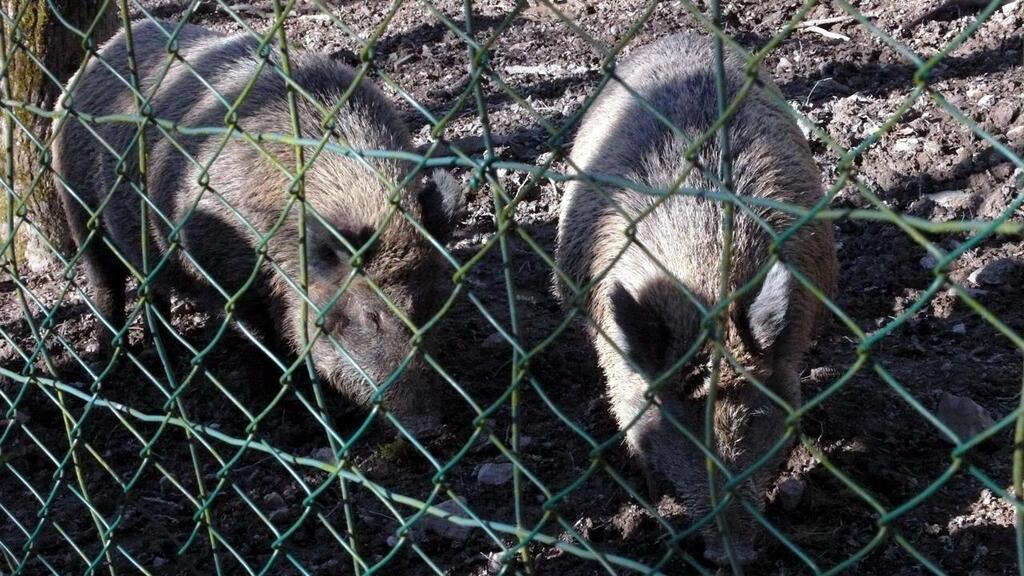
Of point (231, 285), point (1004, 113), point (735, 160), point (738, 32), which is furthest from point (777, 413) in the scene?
point (738, 32)

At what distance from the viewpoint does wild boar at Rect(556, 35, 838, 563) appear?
137 inches

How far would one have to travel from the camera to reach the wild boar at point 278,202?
4.45 meters

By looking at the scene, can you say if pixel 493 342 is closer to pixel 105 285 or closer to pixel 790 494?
pixel 790 494

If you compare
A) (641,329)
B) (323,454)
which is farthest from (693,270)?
(323,454)

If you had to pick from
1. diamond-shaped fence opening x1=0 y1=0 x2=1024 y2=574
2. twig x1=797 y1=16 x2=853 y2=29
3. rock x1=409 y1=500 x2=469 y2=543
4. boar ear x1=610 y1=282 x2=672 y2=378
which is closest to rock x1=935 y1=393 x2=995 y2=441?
diamond-shaped fence opening x1=0 y1=0 x2=1024 y2=574

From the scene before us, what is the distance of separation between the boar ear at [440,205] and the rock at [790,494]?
5.69 ft

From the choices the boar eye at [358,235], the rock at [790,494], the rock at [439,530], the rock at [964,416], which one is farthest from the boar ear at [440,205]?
the rock at [964,416]

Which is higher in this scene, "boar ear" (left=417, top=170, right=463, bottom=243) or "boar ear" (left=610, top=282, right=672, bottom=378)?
"boar ear" (left=610, top=282, right=672, bottom=378)

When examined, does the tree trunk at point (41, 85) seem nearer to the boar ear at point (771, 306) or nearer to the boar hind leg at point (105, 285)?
the boar hind leg at point (105, 285)

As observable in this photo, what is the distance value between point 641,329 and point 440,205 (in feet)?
4.73

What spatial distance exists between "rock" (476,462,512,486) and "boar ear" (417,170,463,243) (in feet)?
3.23

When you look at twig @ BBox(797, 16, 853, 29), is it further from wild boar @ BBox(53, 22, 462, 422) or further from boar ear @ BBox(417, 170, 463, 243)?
boar ear @ BBox(417, 170, 463, 243)

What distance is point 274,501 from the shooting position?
4133mm

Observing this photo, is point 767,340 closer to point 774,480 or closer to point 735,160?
point 774,480
